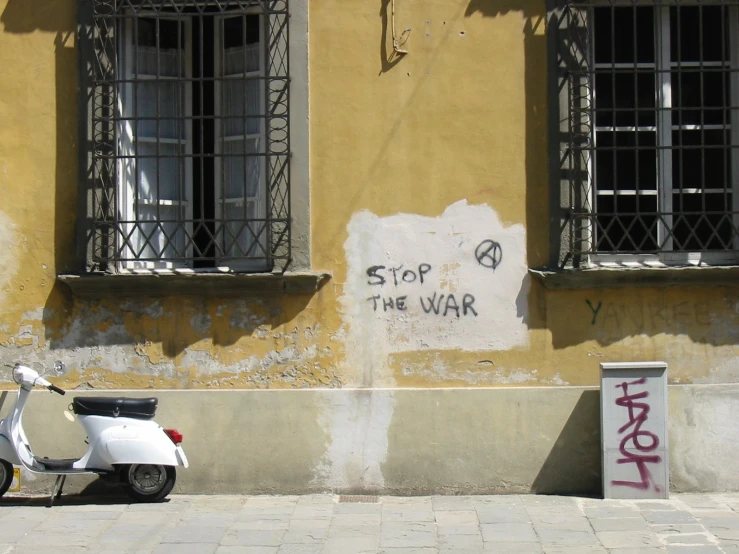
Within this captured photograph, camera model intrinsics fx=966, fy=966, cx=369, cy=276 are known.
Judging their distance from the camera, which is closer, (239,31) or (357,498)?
(357,498)

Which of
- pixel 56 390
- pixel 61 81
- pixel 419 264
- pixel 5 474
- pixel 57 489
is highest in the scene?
pixel 61 81

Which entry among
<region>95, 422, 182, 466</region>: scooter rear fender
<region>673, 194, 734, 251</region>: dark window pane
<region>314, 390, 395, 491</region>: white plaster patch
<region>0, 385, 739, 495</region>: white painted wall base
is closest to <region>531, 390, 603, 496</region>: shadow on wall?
<region>0, 385, 739, 495</region>: white painted wall base

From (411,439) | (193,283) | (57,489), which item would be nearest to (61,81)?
(193,283)

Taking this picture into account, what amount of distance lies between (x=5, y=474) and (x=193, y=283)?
1921mm

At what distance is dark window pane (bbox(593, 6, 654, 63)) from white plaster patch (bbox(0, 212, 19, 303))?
4699 mm

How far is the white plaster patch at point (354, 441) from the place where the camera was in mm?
7246

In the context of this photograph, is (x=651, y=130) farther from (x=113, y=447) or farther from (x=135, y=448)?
(x=113, y=447)

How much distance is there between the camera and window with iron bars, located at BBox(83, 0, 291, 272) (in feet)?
24.1

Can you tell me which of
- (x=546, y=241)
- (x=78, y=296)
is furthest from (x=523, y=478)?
(x=78, y=296)

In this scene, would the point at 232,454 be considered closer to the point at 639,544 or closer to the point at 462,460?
the point at 462,460

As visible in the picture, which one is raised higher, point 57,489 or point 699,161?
point 699,161

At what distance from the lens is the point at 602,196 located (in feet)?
24.4

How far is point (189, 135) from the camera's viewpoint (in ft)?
25.2

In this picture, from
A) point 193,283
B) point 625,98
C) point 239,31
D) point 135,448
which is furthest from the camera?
point 239,31
